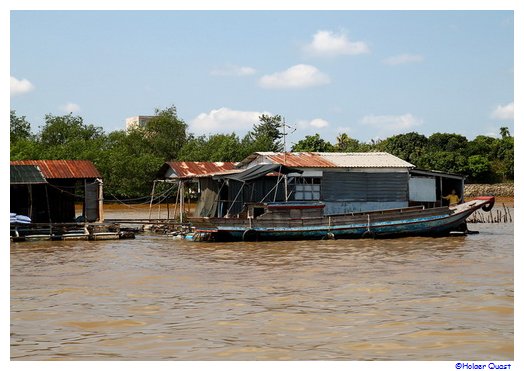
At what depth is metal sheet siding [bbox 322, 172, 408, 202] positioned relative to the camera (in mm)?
27000

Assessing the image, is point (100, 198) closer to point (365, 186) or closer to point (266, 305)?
point (365, 186)

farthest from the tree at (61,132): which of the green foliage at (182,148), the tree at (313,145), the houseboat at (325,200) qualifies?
the houseboat at (325,200)

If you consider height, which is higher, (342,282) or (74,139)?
(74,139)

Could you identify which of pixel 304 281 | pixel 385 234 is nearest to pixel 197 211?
pixel 385 234

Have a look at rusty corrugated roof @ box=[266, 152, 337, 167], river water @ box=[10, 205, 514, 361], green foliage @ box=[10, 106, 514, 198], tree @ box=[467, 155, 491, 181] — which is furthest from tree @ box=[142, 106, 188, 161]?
river water @ box=[10, 205, 514, 361]

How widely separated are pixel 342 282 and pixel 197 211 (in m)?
15.7

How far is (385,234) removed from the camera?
23.7 meters

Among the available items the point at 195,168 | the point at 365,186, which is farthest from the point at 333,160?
the point at 195,168

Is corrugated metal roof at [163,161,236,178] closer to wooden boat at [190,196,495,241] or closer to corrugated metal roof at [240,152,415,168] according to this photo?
corrugated metal roof at [240,152,415,168]

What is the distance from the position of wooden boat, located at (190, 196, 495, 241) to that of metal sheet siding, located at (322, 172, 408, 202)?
317 cm

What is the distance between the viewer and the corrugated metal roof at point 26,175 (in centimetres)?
→ 2423

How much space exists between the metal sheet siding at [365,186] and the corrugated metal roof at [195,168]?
494cm
